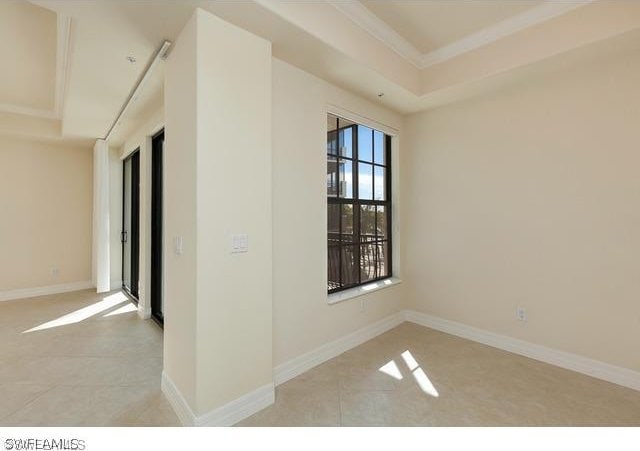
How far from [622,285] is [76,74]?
16.0ft

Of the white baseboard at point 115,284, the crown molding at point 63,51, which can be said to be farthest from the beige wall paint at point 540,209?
the white baseboard at point 115,284

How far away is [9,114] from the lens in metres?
4.18

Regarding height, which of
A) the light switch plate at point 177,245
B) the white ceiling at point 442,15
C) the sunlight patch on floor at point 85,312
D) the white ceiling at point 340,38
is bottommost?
the sunlight patch on floor at point 85,312

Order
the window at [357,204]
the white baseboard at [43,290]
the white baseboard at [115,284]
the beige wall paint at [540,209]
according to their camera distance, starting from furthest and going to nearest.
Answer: the white baseboard at [115,284] < the white baseboard at [43,290] < the window at [357,204] < the beige wall paint at [540,209]

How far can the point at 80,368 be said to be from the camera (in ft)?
8.30

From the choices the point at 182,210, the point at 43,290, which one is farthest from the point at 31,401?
the point at 43,290

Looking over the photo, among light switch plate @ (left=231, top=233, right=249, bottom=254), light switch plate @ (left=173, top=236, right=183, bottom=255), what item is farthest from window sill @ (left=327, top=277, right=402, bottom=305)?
light switch plate @ (left=173, top=236, right=183, bottom=255)

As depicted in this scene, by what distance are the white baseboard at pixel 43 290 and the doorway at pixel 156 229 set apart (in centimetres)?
258

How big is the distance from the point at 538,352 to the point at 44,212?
23.4ft

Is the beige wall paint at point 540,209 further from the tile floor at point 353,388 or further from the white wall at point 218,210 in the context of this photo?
the white wall at point 218,210

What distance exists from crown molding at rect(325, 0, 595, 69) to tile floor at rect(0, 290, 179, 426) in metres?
3.19

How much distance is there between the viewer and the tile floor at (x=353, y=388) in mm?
1904

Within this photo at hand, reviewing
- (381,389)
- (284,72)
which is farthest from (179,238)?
(381,389)

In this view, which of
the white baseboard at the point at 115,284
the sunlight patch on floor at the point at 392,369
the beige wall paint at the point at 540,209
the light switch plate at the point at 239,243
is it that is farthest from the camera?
the white baseboard at the point at 115,284
